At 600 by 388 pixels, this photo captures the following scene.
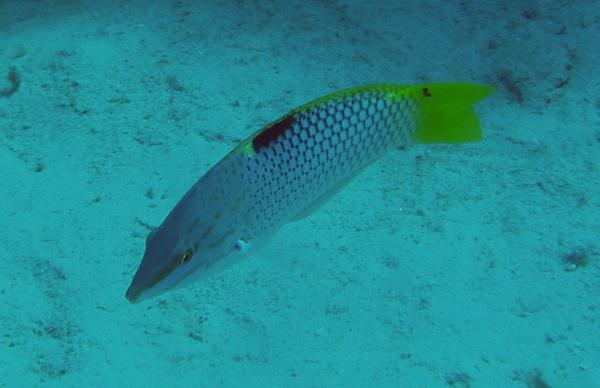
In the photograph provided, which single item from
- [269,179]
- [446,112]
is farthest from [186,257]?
[446,112]

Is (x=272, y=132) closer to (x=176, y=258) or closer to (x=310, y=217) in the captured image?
(x=176, y=258)

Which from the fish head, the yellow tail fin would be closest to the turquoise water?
the fish head

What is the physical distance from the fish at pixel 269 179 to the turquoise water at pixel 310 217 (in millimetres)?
920

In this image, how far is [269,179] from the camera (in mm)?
1918

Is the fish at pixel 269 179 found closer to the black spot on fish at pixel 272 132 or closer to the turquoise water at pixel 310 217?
the black spot on fish at pixel 272 132

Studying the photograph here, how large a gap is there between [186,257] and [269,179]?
0.39 m

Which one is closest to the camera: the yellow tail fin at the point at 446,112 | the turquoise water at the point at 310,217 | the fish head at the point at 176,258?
the fish head at the point at 176,258

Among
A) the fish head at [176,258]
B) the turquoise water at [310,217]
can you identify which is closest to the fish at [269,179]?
the fish head at [176,258]

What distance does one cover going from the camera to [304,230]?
3.15 metres

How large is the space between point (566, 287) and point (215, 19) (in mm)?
3083

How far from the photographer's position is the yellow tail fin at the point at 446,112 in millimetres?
2051

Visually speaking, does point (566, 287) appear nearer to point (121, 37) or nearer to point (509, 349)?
point (509, 349)

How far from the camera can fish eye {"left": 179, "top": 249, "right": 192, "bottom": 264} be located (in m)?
1.83

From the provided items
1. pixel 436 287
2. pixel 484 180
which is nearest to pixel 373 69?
pixel 484 180
